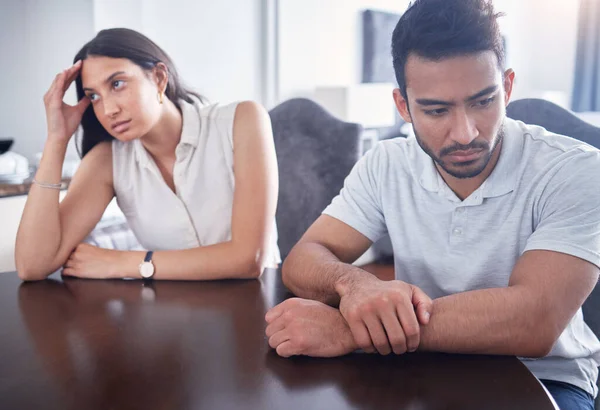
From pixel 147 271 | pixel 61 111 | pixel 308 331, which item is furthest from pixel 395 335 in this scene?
pixel 61 111

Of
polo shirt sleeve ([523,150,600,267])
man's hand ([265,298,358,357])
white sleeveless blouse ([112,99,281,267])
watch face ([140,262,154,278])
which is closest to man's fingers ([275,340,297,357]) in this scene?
man's hand ([265,298,358,357])

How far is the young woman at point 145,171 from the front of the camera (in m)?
1.42

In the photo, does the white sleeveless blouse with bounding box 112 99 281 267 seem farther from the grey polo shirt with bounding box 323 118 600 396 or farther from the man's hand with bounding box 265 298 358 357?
the man's hand with bounding box 265 298 358 357

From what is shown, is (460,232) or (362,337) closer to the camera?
(362,337)

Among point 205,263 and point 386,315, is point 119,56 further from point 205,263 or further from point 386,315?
point 386,315

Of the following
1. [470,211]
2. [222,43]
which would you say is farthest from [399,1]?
[470,211]

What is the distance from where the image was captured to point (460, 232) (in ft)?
3.89

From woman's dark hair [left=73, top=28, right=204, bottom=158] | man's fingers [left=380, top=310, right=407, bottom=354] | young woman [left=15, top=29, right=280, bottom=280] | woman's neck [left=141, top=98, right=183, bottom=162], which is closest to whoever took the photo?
man's fingers [left=380, top=310, right=407, bottom=354]

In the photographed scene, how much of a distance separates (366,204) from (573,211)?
42 centimetres

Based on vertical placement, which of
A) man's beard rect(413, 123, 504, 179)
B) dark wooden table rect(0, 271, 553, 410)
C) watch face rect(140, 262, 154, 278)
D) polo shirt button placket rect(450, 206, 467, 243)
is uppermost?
man's beard rect(413, 123, 504, 179)

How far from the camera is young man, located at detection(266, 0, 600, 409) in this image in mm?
929

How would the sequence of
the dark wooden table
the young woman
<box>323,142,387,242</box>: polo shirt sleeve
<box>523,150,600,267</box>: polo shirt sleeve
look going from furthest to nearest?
the young woman → <box>323,142,387,242</box>: polo shirt sleeve → <box>523,150,600,267</box>: polo shirt sleeve → the dark wooden table

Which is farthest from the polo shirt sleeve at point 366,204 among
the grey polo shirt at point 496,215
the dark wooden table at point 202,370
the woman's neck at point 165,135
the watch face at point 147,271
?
the woman's neck at point 165,135

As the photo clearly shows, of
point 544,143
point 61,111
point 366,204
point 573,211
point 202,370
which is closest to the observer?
point 202,370
